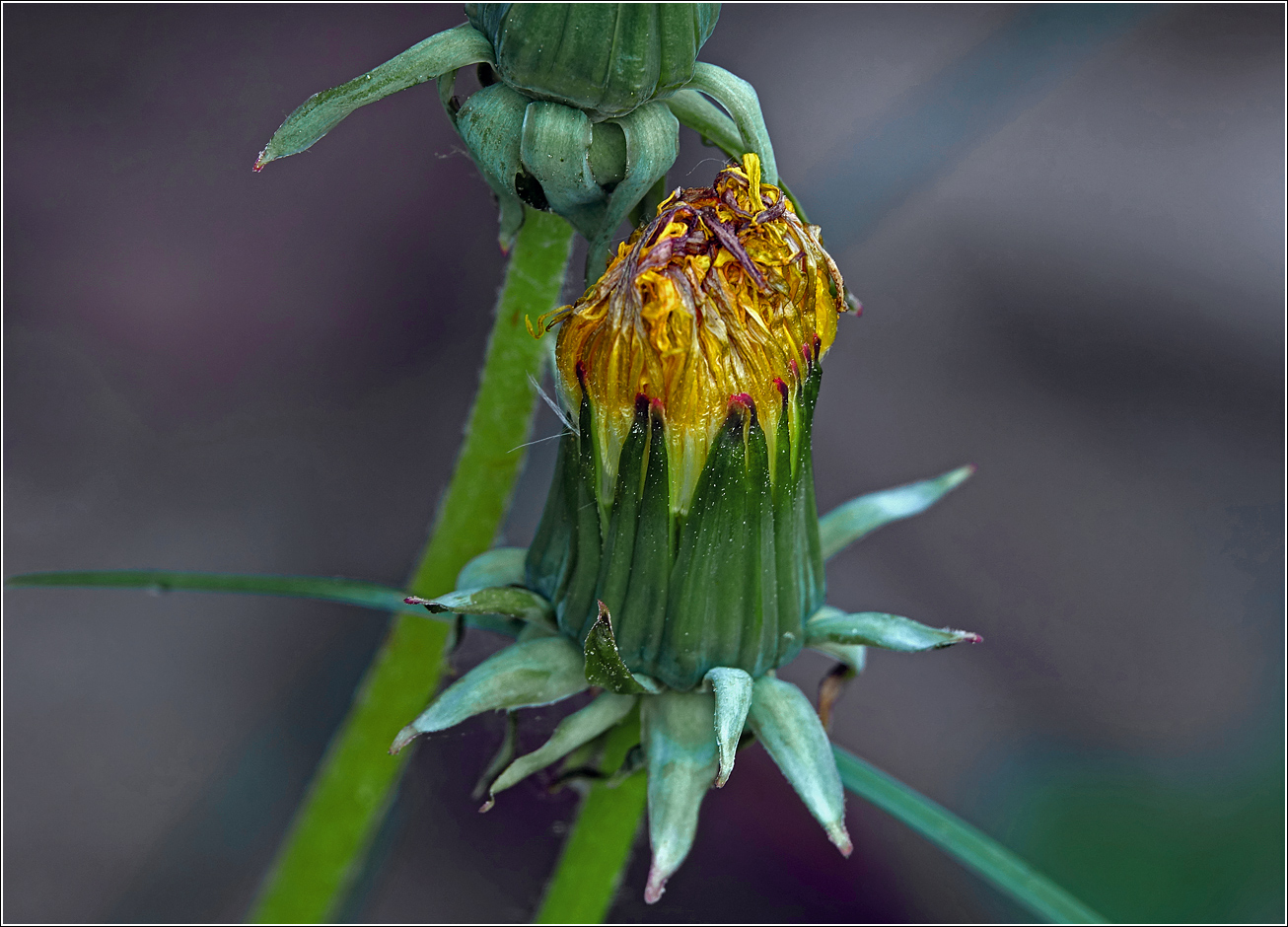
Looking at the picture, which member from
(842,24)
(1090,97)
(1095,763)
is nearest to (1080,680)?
(1095,763)

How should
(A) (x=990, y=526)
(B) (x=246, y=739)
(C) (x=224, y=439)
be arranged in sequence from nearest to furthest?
(B) (x=246, y=739) → (C) (x=224, y=439) → (A) (x=990, y=526)

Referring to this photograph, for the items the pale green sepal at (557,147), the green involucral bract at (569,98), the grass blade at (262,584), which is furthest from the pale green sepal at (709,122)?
the grass blade at (262,584)


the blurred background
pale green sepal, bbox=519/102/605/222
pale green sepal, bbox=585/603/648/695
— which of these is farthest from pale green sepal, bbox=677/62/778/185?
the blurred background

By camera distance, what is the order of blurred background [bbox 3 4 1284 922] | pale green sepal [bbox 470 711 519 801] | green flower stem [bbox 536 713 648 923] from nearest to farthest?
pale green sepal [bbox 470 711 519 801]
green flower stem [bbox 536 713 648 923]
blurred background [bbox 3 4 1284 922]

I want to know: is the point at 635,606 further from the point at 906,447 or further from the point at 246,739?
the point at 906,447

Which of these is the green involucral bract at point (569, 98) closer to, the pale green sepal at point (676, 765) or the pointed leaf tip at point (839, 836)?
the pale green sepal at point (676, 765)

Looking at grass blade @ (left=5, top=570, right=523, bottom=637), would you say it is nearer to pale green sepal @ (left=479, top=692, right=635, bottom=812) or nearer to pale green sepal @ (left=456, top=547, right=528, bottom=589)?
pale green sepal @ (left=456, top=547, right=528, bottom=589)
